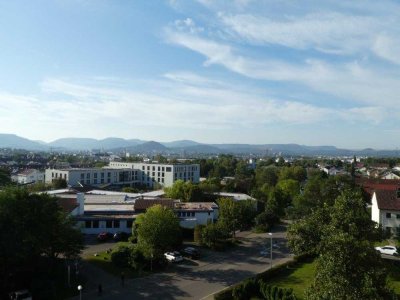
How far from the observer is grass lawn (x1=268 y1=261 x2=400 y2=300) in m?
28.4

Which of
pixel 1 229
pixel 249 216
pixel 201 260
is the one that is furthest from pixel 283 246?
pixel 1 229

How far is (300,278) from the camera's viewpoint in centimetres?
3089

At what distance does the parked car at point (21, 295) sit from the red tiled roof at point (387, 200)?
119ft

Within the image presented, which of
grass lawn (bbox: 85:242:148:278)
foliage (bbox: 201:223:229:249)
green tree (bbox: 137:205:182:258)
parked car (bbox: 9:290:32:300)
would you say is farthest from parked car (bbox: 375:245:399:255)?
parked car (bbox: 9:290:32:300)

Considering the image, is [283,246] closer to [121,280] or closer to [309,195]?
[309,195]

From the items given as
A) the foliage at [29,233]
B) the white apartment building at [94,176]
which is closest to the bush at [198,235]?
the foliage at [29,233]

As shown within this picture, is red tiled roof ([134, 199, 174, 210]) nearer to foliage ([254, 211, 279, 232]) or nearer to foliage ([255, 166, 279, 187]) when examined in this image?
foliage ([254, 211, 279, 232])

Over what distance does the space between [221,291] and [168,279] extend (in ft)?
18.6

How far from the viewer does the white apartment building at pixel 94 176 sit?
93.2 meters

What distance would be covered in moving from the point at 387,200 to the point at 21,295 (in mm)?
38120

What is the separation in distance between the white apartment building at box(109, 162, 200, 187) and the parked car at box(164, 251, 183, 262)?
6315cm

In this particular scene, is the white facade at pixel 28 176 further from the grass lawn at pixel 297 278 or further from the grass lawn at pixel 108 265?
the grass lawn at pixel 297 278

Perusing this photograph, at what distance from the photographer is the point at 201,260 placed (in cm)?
3638

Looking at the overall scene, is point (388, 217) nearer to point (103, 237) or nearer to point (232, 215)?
point (232, 215)
